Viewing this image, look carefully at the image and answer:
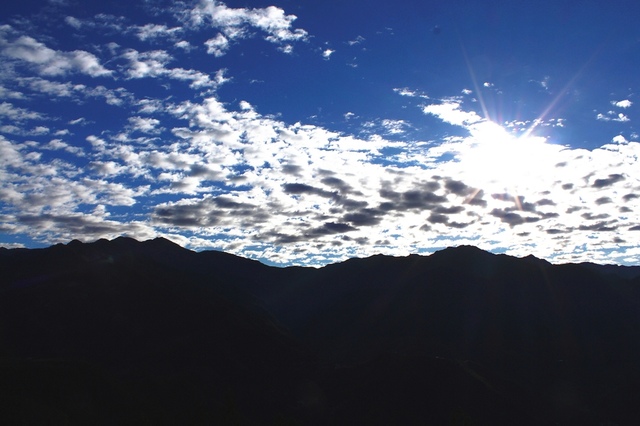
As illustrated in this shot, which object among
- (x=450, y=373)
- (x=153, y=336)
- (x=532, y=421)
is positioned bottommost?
(x=532, y=421)

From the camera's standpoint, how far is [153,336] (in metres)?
123

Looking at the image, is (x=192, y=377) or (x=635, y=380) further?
(x=635, y=380)

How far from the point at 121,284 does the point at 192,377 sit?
50782mm

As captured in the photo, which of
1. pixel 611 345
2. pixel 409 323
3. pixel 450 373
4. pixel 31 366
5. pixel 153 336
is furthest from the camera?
pixel 409 323

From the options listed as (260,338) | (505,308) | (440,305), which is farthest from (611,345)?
(260,338)

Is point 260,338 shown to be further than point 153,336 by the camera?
Yes

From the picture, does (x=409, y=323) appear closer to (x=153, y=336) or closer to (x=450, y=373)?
(x=450, y=373)

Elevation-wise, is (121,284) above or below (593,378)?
above

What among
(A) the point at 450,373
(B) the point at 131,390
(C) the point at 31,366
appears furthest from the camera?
(A) the point at 450,373

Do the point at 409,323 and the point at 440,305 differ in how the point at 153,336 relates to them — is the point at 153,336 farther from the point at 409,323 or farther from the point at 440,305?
the point at 440,305

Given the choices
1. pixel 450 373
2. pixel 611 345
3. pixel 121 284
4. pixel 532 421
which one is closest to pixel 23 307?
pixel 121 284

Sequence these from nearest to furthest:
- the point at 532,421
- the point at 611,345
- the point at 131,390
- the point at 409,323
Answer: the point at 131,390 < the point at 532,421 < the point at 611,345 < the point at 409,323

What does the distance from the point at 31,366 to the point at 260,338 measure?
204ft

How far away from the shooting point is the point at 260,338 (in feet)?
449
